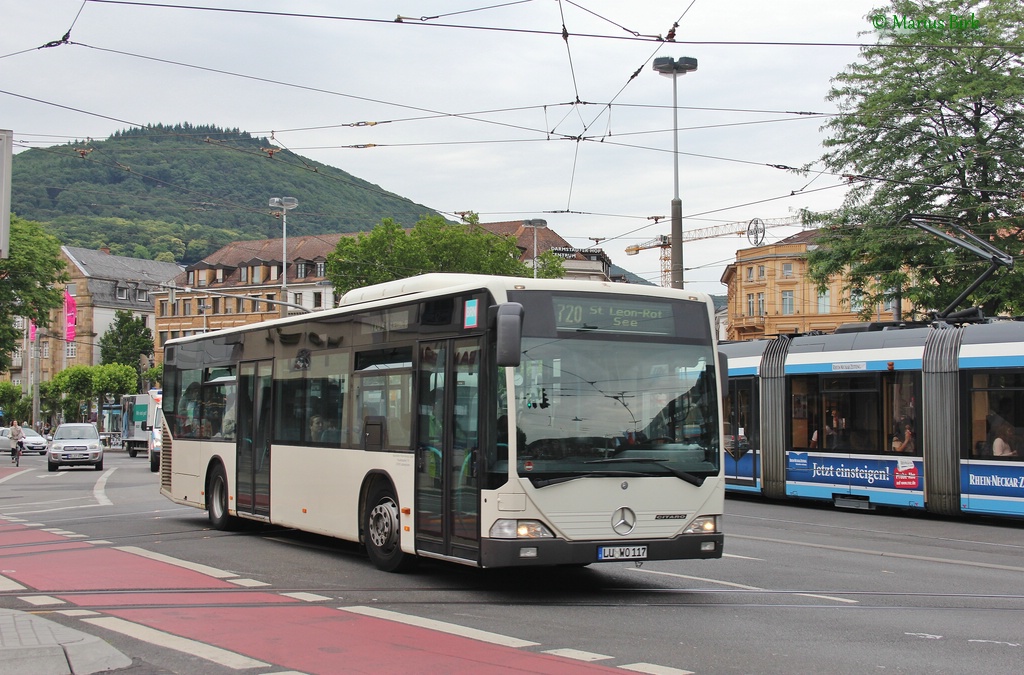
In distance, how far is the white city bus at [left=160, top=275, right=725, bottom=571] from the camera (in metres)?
10.3

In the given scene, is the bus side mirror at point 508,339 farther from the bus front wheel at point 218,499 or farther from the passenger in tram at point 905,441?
the passenger in tram at point 905,441

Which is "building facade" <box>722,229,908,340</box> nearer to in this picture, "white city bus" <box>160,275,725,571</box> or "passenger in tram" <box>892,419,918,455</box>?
"passenger in tram" <box>892,419,918,455</box>

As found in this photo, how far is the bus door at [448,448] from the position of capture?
10.7m

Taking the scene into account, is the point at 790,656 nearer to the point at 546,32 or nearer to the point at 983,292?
the point at 546,32

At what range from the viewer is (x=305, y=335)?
14.6 meters

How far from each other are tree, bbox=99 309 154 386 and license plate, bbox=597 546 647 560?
10990 cm

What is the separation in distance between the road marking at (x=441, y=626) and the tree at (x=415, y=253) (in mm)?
50708

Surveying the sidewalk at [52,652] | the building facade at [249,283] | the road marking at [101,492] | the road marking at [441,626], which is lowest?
the road marking at [101,492]

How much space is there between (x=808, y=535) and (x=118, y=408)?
84855 millimetres

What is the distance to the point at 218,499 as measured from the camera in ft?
57.5

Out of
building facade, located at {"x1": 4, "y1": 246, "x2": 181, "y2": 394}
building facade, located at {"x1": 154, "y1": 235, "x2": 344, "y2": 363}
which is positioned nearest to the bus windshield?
building facade, located at {"x1": 154, "y1": 235, "x2": 344, "y2": 363}

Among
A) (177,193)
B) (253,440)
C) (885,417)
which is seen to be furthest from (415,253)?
(253,440)

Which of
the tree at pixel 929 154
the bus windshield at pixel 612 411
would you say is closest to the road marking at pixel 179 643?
the bus windshield at pixel 612 411

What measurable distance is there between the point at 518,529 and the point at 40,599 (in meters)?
4.28
